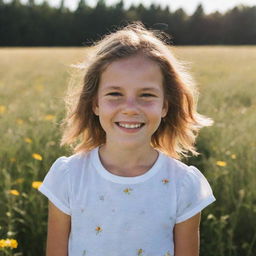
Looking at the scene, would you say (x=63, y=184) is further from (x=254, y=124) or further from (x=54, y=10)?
(x=54, y=10)

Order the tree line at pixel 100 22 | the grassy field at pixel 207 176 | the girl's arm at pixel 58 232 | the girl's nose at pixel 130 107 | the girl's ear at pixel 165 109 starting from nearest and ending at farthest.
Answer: the girl's nose at pixel 130 107 < the girl's arm at pixel 58 232 < the girl's ear at pixel 165 109 < the grassy field at pixel 207 176 < the tree line at pixel 100 22

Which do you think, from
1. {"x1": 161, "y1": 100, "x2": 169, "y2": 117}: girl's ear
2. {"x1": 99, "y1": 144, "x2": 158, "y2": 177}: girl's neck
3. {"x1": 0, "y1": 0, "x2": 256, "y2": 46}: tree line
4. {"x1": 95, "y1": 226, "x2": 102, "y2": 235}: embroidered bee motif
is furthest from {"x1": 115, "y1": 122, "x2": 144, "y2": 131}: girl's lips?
{"x1": 0, "y1": 0, "x2": 256, "y2": 46}: tree line

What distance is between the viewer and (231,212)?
2.69m

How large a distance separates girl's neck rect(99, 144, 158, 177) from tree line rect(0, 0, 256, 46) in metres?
53.0

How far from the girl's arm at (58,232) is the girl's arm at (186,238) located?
0.42 meters

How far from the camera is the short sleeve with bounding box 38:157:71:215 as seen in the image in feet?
5.74

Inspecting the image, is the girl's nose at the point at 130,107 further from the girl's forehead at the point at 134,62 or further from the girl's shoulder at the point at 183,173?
the girl's shoulder at the point at 183,173

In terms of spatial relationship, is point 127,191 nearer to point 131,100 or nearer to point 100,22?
point 131,100

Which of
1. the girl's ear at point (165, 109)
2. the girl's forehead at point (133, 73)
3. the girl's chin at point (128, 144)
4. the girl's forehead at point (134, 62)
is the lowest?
the girl's chin at point (128, 144)

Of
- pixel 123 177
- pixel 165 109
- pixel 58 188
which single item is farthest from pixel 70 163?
pixel 165 109

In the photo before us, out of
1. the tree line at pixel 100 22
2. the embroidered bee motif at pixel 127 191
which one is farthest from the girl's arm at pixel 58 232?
the tree line at pixel 100 22

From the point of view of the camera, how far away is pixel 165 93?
1.89m

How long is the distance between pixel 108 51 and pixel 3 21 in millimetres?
Result: 54635

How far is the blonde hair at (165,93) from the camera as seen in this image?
70.3 inches
